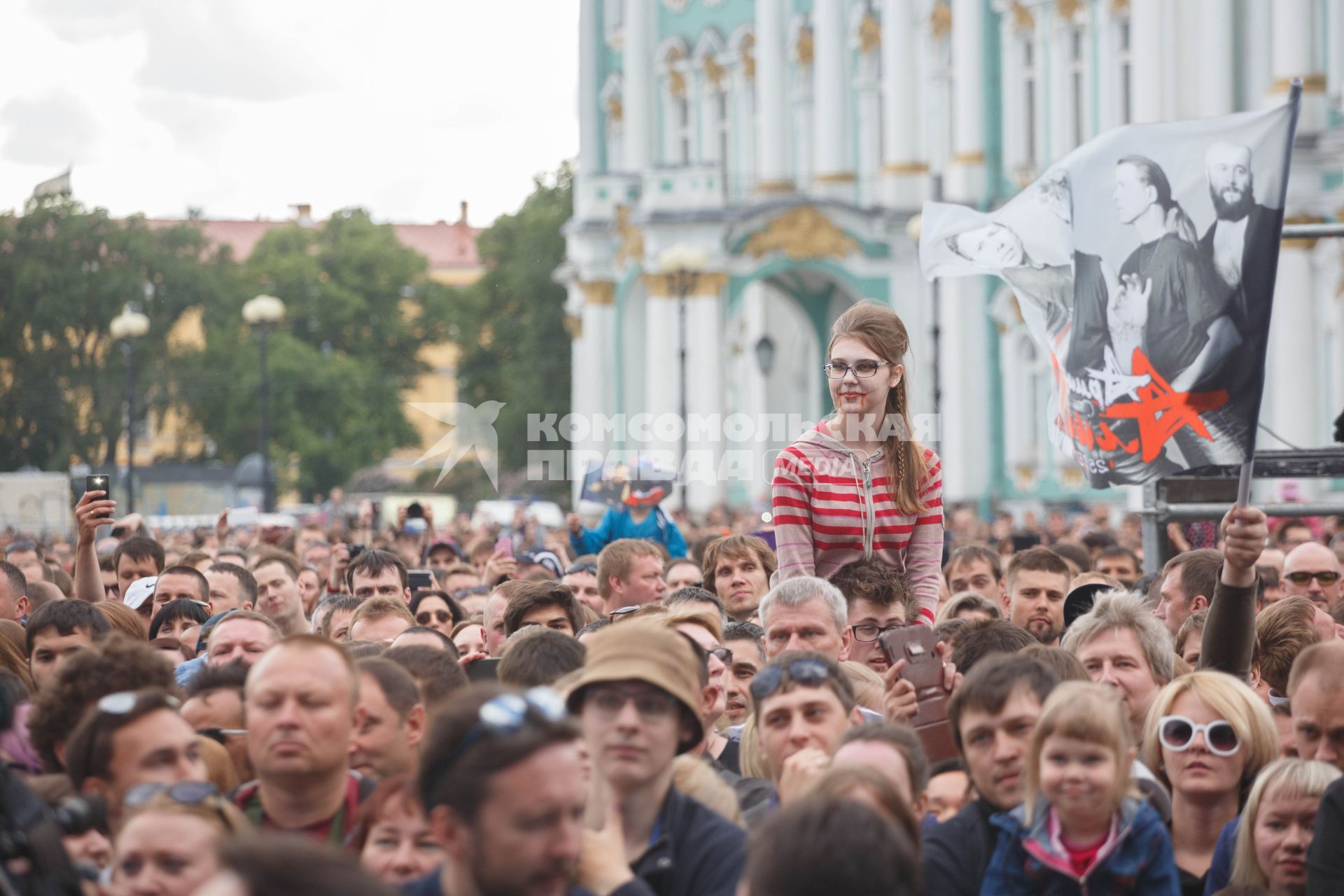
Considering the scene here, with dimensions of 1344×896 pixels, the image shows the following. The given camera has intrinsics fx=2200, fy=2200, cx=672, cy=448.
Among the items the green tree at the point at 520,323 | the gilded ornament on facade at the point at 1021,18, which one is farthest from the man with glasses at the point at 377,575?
the green tree at the point at 520,323

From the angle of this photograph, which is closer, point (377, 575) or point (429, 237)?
point (377, 575)

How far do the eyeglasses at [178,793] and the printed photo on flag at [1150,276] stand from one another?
18.1 ft

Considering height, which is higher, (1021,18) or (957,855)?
(1021,18)

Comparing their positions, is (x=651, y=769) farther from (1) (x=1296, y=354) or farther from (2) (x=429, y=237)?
(2) (x=429, y=237)

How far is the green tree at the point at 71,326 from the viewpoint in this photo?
2714 inches

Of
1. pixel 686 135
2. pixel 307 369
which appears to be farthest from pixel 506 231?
pixel 686 135

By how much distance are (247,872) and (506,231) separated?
7421cm

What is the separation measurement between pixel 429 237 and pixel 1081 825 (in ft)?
461

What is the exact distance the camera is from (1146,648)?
7762 millimetres

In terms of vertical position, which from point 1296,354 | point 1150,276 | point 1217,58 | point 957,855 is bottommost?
point 957,855

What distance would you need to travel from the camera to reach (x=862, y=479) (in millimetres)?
8312

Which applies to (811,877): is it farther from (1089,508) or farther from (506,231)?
(506,231)

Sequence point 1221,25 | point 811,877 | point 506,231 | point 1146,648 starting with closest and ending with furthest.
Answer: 1. point 811,877
2. point 1146,648
3. point 1221,25
4. point 506,231

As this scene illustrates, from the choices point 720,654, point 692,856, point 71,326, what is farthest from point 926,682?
point 71,326
